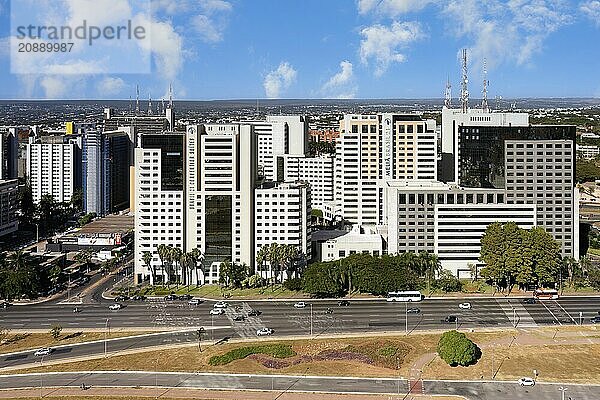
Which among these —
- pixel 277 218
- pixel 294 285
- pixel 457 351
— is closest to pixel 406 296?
pixel 294 285

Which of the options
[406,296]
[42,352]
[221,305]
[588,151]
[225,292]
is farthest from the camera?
[588,151]

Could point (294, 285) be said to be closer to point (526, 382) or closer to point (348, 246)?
point (348, 246)

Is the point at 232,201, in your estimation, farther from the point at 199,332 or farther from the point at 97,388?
the point at 97,388

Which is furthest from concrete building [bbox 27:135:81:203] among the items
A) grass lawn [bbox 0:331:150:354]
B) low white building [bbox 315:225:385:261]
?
grass lawn [bbox 0:331:150:354]

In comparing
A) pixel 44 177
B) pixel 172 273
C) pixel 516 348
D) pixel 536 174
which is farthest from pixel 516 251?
pixel 44 177

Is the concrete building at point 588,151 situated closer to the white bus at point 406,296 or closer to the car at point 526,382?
the white bus at point 406,296

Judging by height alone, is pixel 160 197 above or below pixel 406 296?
above

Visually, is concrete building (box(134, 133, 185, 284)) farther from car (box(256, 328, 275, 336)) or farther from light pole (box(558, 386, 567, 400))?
light pole (box(558, 386, 567, 400))
